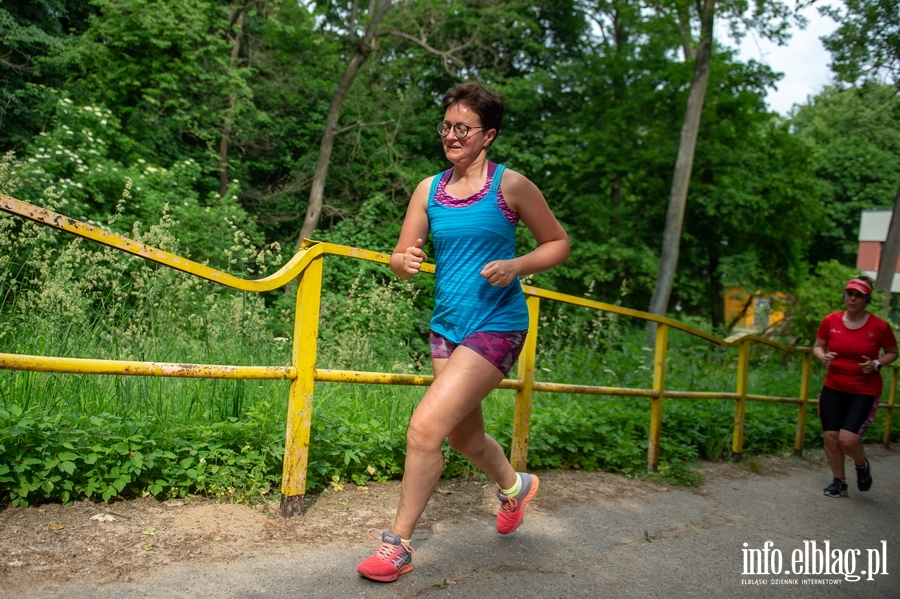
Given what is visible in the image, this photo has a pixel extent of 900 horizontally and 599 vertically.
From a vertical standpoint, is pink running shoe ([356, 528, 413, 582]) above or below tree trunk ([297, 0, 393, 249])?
below

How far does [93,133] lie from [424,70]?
10.1 metres

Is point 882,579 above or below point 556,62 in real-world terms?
below

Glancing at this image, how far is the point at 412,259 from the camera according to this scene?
9.55 feet

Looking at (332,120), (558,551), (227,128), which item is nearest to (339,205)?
(332,120)

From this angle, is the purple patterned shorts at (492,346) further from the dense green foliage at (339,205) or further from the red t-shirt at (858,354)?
the red t-shirt at (858,354)

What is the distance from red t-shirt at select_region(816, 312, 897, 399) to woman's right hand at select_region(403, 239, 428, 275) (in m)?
4.45

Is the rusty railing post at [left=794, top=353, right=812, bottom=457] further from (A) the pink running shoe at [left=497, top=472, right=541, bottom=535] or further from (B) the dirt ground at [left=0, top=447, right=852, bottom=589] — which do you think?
(A) the pink running shoe at [left=497, top=472, right=541, bottom=535]

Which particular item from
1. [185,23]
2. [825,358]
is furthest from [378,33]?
[825,358]

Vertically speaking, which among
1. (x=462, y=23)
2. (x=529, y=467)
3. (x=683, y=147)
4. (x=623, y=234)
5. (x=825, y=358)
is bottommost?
(x=529, y=467)

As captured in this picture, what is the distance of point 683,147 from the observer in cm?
1717

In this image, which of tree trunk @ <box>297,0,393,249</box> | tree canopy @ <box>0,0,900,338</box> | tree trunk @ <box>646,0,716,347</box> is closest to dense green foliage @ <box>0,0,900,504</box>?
tree canopy @ <box>0,0,900,338</box>

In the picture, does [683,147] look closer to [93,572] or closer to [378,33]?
[378,33]

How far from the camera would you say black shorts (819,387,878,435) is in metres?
5.98

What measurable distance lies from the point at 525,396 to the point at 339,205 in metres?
16.4
